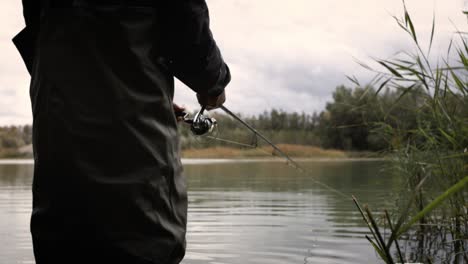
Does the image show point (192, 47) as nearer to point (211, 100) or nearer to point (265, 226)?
point (211, 100)

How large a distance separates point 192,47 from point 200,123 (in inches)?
27.1

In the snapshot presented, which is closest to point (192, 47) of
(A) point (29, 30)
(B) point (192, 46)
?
(B) point (192, 46)

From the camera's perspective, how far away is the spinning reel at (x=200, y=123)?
2.43m

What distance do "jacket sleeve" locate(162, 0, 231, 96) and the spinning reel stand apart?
0.44m

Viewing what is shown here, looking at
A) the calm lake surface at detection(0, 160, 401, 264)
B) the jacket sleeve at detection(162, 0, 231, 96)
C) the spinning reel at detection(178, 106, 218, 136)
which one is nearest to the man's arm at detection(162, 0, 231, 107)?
the jacket sleeve at detection(162, 0, 231, 96)

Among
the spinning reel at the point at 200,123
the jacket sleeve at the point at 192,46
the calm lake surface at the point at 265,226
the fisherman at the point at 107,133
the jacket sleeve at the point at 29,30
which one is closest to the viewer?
the fisherman at the point at 107,133

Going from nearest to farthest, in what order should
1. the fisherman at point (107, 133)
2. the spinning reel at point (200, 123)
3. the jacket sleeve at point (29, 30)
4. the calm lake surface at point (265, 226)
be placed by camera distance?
the fisherman at point (107, 133)
the jacket sleeve at point (29, 30)
the spinning reel at point (200, 123)
the calm lake surface at point (265, 226)

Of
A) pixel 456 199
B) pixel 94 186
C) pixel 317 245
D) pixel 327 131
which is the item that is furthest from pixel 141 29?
pixel 327 131

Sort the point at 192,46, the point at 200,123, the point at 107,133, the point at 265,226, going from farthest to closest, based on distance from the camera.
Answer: the point at 265,226, the point at 200,123, the point at 192,46, the point at 107,133

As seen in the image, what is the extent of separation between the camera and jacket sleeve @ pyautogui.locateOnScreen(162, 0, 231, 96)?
1782 millimetres

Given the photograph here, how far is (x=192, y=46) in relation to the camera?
5.98 ft

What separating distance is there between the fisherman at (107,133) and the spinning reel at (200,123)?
2.05ft

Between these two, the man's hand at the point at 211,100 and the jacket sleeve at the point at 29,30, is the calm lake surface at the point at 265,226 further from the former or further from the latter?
the jacket sleeve at the point at 29,30

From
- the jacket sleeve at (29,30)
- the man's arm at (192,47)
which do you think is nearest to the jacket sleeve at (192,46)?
the man's arm at (192,47)
